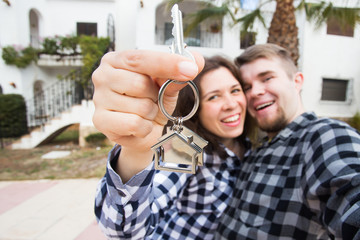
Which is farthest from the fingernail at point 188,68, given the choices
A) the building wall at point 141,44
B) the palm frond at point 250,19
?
the building wall at point 141,44

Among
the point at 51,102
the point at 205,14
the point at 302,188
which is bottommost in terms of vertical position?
the point at 51,102

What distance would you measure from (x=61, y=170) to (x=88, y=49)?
18.8ft

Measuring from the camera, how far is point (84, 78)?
9.38 m

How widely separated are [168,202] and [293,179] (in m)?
0.65

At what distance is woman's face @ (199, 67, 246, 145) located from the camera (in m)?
1.47

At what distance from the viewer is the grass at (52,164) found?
579 centimetres

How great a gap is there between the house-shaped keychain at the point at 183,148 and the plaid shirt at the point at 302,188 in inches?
21.6

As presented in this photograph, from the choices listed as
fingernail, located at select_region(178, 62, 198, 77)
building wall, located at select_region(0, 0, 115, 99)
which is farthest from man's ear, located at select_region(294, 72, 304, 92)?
building wall, located at select_region(0, 0, 115, 99)

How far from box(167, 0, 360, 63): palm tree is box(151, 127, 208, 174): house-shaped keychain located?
475 centimetres

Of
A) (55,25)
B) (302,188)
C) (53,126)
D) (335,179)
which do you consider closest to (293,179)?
(302,188)

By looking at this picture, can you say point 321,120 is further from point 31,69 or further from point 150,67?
point 31,69

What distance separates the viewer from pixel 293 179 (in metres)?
1.16

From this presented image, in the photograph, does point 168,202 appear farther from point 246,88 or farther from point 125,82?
point 246,88

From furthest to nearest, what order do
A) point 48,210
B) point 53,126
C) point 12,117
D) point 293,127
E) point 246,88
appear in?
point 12,117 → point 53,126 → point 48,210 → point 246,88 → point 293,127
